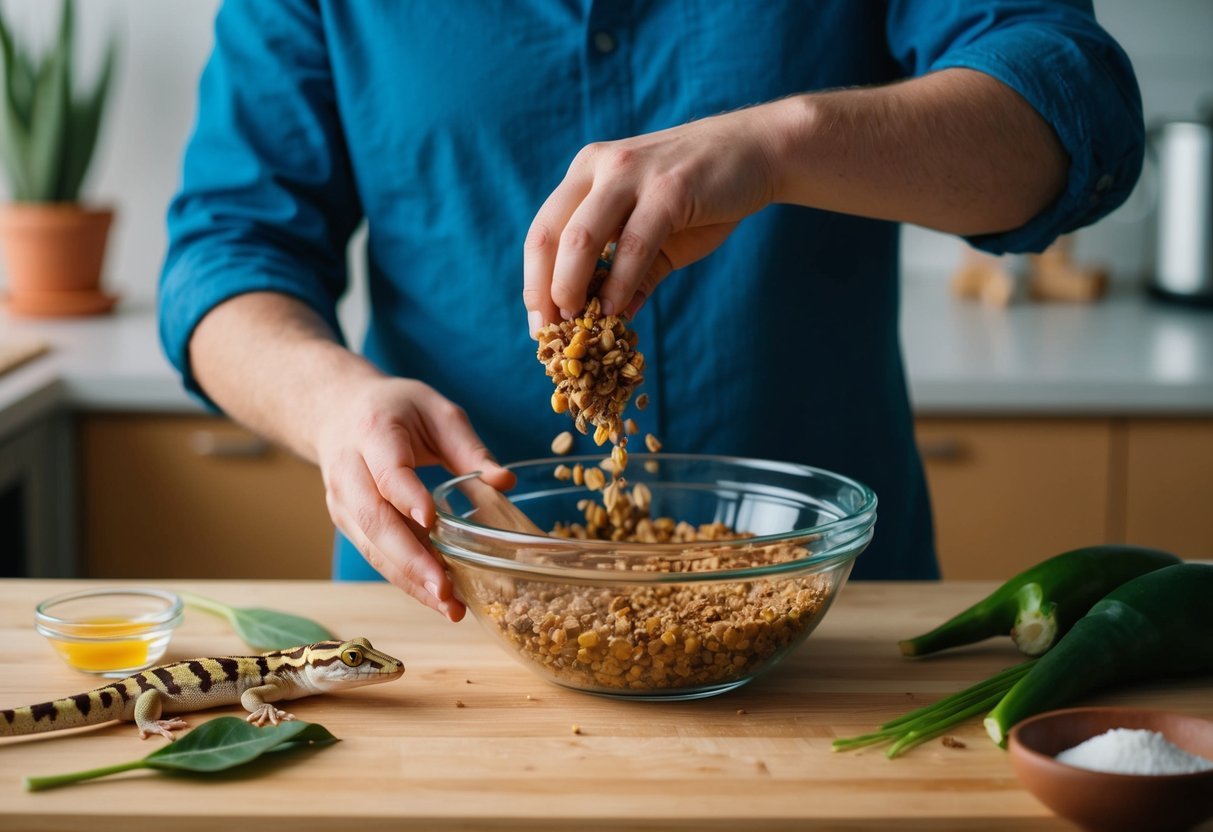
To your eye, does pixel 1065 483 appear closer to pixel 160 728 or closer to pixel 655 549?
pixel 655 549

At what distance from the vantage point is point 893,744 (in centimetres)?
93

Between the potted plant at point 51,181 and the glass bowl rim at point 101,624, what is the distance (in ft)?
5.11

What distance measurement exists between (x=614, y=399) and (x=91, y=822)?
49 centimetres

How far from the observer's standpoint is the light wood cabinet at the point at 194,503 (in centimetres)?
218

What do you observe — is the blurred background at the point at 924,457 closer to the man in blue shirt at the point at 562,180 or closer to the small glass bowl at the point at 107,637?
the man in blue shirt at the point at 562,180

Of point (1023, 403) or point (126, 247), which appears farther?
point (126, 247)

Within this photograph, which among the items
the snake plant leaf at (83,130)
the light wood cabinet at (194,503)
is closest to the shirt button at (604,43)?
the light wood cabinet at (194,503)

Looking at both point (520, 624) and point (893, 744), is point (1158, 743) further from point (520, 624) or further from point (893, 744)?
point (520, 624)

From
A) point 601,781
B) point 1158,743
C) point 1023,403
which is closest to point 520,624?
point 601,781

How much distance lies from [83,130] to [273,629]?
5.89 feet

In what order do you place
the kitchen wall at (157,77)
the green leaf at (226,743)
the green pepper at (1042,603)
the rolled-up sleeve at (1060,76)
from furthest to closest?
the kitchen wall at (157,77) → the rolled-up sleeve at (1060,76) → the green pepper at (1042,603) → the green leaf at (226,743)

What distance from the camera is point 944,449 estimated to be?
217cm

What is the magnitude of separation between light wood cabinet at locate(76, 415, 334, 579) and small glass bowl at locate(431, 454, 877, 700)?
1212 millimetres

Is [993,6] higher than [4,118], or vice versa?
[993,6]
